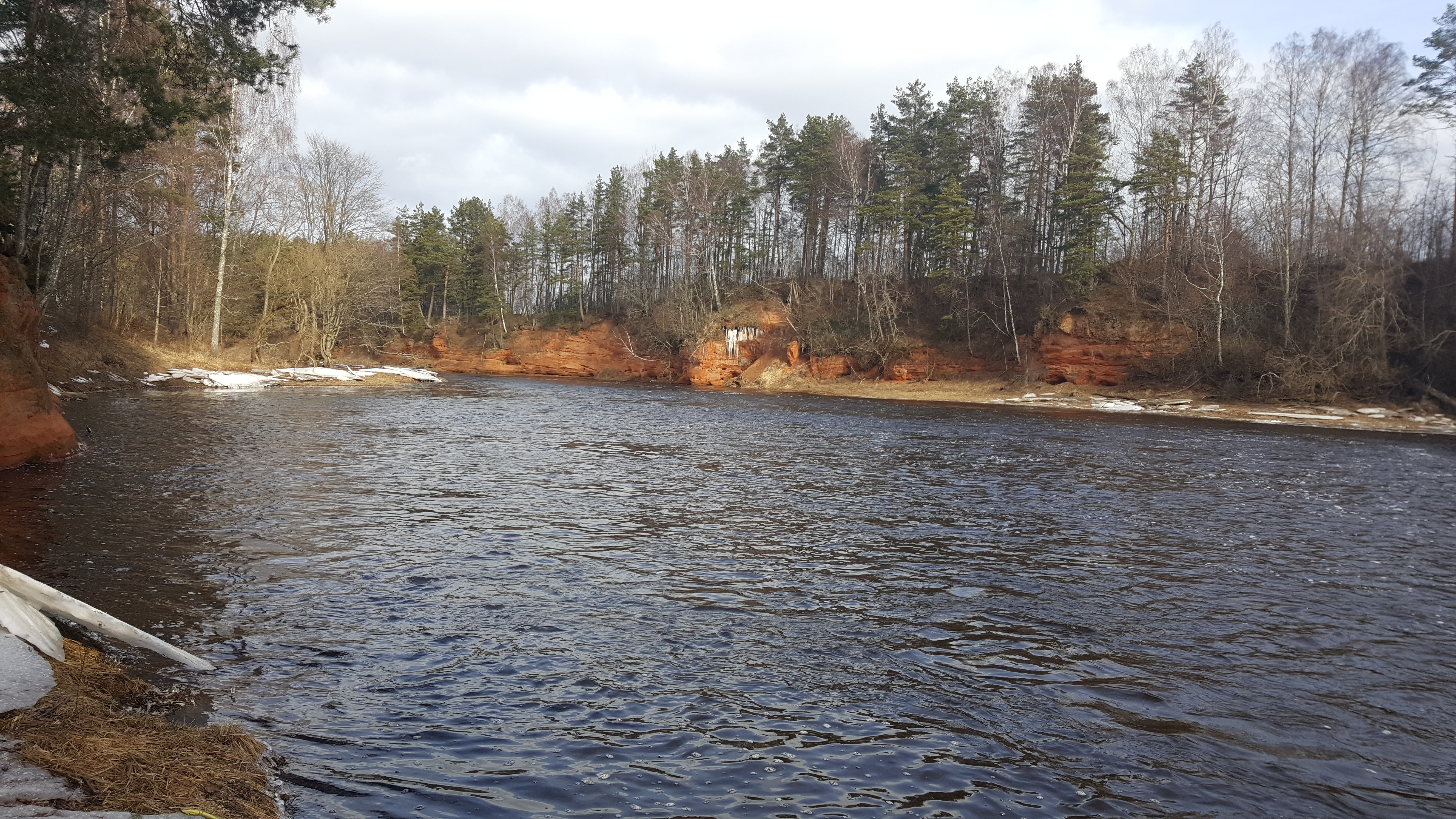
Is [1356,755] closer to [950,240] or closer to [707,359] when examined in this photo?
[950,240]

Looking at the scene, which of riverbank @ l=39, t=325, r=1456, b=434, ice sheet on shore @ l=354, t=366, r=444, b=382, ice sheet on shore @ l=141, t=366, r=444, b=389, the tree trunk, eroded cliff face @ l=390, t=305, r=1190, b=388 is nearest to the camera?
riverbank @ l=39, t=325, r=1456, b=434

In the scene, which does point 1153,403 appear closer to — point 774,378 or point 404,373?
point 774,378

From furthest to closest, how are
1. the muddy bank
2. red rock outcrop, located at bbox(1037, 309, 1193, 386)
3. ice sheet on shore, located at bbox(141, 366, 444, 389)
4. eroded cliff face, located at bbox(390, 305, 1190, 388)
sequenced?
eroded cliff face, located at bbox(390, 305, 1190, 388) < red rock outcrop, located at bbox(1037, 309, 1193, 386) < the muddy bank < ice sheet on shore, located at bbox(141, 366, 444, 389)

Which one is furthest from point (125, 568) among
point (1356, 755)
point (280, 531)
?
point (1356, 755)

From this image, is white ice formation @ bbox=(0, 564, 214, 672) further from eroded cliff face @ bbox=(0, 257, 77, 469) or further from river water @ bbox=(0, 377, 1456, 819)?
eroded cliff face @ bbox=(0, 257, 77, 469)

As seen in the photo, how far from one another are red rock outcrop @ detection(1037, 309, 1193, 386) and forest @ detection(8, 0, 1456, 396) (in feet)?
3.17

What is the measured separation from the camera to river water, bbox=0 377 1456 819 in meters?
5.10

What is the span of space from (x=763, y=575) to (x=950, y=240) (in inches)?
1874

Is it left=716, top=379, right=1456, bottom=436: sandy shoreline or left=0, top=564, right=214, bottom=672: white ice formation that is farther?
left=716, top=379, right=1456, bottom=436: sandy shoreline

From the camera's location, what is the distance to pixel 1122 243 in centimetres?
5347

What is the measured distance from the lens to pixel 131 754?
4012mm

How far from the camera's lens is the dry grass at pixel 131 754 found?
11.9ft

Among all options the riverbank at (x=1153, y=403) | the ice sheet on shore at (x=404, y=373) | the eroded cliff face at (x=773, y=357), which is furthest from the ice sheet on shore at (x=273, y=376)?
the riverbank at (x=1153, y=403)

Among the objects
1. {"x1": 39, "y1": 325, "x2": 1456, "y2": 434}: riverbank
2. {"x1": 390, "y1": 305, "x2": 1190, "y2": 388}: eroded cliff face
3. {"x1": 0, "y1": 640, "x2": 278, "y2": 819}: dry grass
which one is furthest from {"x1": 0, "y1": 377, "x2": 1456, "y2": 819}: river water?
{"x1": 390, "y1": 305, "x2": 1190, "y2": 388}: eroded cliff face
